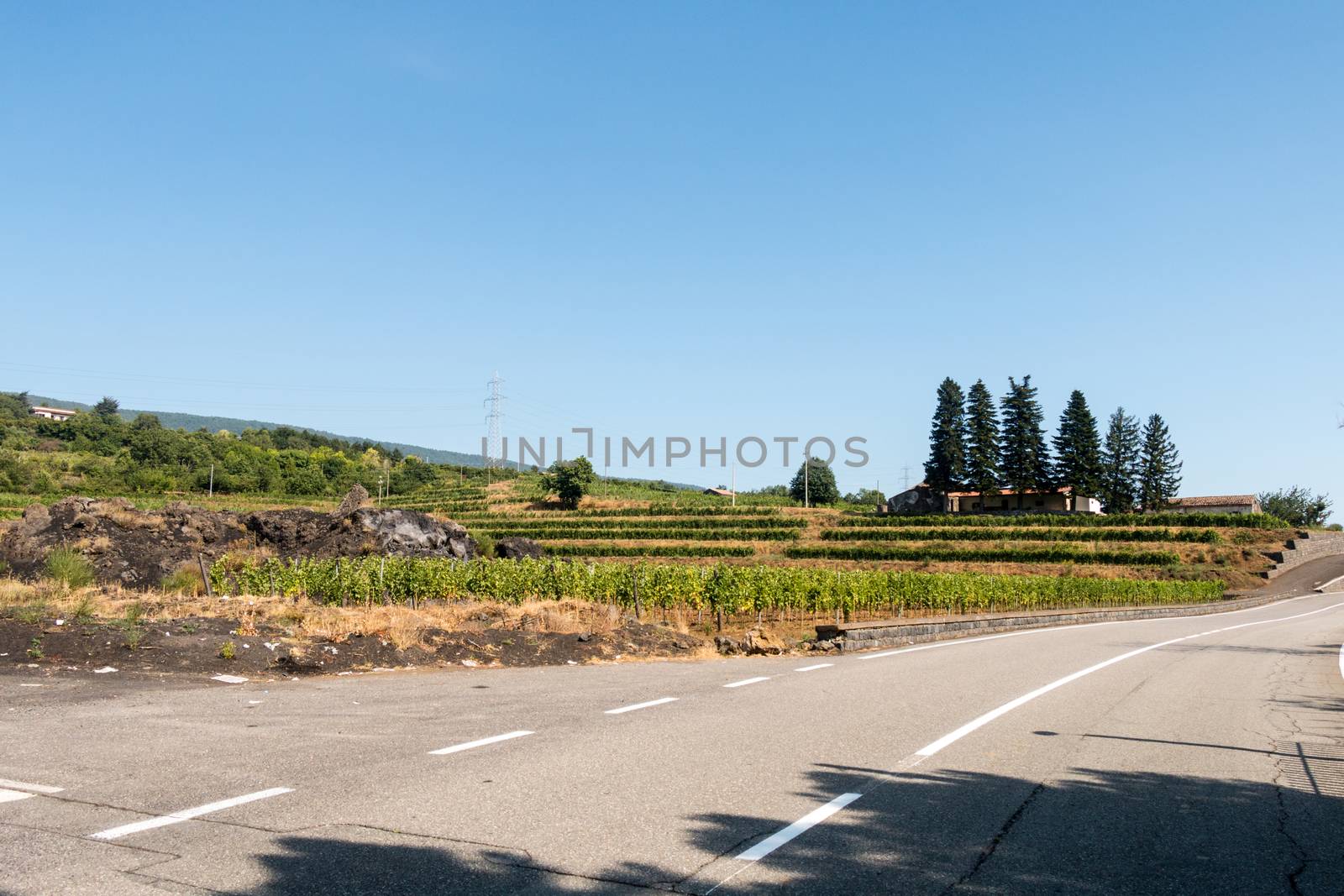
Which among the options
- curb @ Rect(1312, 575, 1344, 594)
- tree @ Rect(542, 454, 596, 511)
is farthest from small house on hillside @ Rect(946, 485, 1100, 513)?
tree @ Rect(542, 454, 596, 511)

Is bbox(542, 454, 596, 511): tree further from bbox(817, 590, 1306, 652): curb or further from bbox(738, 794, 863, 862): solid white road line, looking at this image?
bbox(738, 794, 863, 862): solid white road line

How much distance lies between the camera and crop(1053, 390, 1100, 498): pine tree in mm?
101188

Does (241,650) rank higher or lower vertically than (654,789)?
lower

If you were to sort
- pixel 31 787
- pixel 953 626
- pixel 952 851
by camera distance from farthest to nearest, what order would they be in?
pixel 953 626
pixel 31 787
pixel 952 851

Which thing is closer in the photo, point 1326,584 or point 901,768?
point 901,768

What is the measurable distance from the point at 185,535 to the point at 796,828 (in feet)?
125

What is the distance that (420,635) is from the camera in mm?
15422

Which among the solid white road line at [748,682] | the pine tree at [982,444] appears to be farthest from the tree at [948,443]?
the solid white road line at [748,682]

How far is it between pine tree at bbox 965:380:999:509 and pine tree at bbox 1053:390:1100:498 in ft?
22.5

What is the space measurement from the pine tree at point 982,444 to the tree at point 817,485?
3327cm

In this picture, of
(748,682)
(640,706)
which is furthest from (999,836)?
(748,682)

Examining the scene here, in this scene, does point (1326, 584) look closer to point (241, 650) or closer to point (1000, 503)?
point (1000, 503)

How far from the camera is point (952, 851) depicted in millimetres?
5113

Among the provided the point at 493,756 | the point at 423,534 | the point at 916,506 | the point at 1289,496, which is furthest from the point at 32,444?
the point at 1289,496
